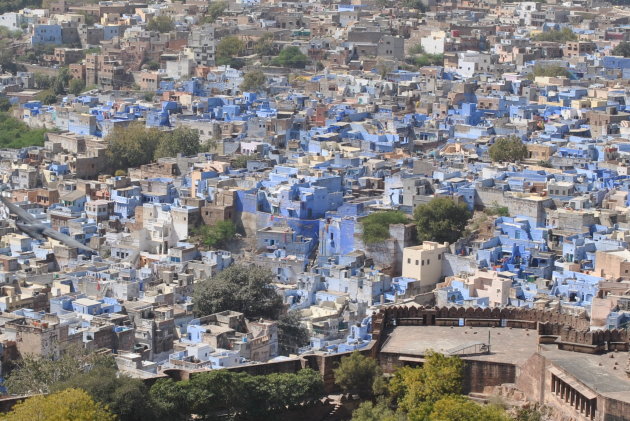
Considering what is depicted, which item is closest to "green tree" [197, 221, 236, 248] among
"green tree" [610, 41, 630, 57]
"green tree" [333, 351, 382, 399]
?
"green tree" [333, 351, 382, 399]

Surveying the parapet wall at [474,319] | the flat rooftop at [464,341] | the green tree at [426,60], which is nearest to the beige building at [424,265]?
the parapet wall at [474,319]

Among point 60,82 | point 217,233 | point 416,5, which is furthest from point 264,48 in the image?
point 217,233

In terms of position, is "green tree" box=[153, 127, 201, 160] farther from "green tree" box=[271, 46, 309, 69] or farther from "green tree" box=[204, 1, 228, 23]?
"green tree" box=[204, 1, 228, 23]

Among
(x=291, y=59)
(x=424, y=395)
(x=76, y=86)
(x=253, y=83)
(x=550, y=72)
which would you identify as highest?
(x=424, y=395)

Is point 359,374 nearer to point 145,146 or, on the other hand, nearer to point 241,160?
point 241,160

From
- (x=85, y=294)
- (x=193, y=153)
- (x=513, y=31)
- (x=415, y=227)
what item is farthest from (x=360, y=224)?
(x=513, y=31)

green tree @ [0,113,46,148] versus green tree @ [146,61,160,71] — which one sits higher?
green tree @ [146,61,160,71]
